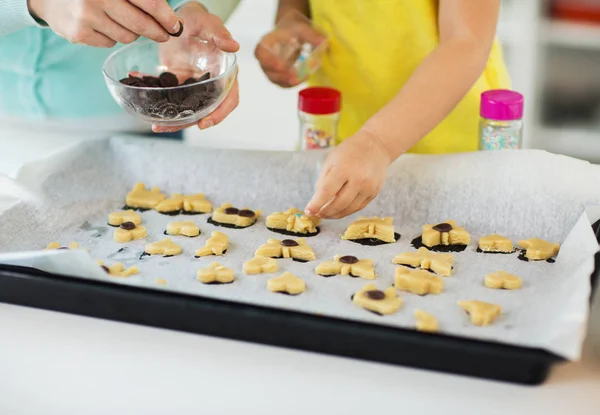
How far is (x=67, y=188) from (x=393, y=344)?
66 centimetres

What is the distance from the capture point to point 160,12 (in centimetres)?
97

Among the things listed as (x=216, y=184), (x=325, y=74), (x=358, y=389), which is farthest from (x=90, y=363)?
(x=325, y=74)

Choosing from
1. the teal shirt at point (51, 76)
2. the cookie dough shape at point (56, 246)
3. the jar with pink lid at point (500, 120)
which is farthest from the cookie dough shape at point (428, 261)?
the teal shirt at point (51, 76)

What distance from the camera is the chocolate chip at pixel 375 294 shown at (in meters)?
0.94

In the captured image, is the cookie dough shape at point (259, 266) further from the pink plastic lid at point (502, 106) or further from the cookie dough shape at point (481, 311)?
the pink plastic lid at point (502, 106)

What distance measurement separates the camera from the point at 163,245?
1.10 meters

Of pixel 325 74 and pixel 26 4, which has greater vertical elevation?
pixel 26 4

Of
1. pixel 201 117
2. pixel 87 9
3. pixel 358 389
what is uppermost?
pixel 87 9

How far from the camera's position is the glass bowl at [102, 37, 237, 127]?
1.06 meters

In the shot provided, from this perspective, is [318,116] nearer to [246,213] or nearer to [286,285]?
[246,213]

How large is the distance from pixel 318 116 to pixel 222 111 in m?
0.20

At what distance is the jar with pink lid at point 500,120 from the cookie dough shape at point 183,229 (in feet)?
1.47

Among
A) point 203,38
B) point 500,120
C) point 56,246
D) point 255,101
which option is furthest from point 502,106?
point 255,101

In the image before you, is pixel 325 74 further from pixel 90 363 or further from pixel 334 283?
pixel 90 363
